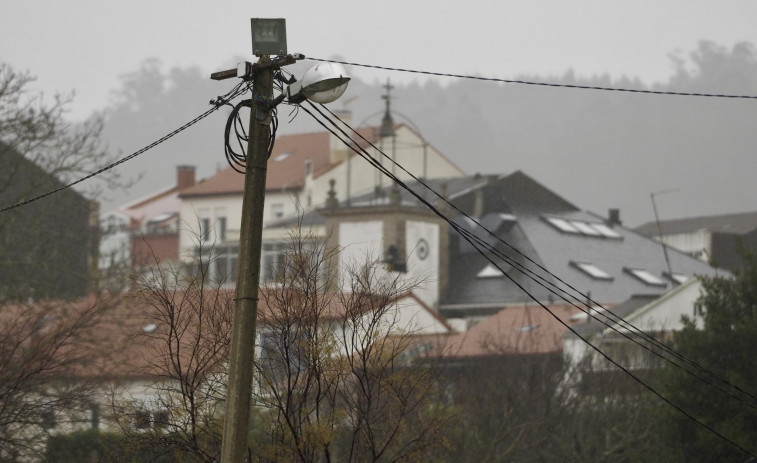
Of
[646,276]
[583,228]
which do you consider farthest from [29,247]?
[583,228]

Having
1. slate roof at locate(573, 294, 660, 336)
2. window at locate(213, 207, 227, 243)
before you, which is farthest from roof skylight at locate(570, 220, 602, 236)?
window at locate(213, 207, 227, 243)

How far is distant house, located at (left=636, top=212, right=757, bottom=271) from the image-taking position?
295ft

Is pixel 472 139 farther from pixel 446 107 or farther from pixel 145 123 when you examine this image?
pixel 145 123

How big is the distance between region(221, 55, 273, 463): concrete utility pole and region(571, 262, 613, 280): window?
5434cm

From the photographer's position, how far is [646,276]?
70000 millimetres

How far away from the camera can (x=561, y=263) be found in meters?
68.4

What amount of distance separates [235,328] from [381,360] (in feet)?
19.4

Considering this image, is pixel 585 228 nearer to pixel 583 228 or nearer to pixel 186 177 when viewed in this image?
pixel 583 228

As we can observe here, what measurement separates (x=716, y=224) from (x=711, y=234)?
38.8 feet

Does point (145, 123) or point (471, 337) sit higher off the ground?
point (145, 123)

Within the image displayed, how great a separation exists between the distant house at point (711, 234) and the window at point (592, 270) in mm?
19480

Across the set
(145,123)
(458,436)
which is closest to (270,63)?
(458,436)

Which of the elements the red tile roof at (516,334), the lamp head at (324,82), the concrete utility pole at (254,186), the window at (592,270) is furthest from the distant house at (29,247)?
the window at (592,270)

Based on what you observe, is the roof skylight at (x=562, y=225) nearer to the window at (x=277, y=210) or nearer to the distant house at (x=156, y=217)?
the window at (x=277, y=210)
